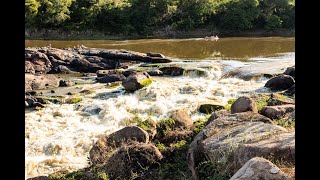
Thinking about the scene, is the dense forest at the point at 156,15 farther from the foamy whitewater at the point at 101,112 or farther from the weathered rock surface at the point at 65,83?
the foamy whitewater at the point at 101,112

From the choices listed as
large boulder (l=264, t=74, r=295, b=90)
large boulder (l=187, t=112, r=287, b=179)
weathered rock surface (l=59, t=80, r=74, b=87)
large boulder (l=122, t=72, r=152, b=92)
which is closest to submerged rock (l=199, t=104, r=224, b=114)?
large boulder (l=264, t=74, r=295, b=90)

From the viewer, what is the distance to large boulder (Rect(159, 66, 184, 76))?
22.4 meters

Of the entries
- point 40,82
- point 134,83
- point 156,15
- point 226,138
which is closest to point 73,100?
point 134,83

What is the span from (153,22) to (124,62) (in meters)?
29.7

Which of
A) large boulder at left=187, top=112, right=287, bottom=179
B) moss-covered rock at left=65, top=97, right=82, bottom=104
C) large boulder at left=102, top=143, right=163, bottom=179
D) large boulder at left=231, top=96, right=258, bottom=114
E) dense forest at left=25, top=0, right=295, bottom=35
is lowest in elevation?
large boulder at left=102, top=143, right=163, bottom=179

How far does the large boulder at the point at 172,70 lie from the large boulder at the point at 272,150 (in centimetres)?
1685

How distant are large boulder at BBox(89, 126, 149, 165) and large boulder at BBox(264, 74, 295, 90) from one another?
30.4 ft

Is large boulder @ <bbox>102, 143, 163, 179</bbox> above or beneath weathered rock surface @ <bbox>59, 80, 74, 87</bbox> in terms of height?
beneath

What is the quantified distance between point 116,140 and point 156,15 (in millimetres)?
50403

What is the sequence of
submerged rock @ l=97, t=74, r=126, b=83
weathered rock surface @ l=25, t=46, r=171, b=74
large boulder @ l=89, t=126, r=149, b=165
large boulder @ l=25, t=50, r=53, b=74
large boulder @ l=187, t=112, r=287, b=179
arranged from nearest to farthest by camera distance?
large boulder @ l=187, t=112, r=287, b=179 < large boulder @ l=89, t=126, r=149, b=165 < submerged rock @ l=97, t=74, r=126, b=83 < large boulder @ l=25, t=50, r=53, b=74 < weathered rock surface @ l=25, t=46, r=171, b=74

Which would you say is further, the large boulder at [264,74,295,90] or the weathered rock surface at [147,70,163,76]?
the weathered rock surface at [147,70,163,76]

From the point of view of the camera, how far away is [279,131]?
19.5 feet

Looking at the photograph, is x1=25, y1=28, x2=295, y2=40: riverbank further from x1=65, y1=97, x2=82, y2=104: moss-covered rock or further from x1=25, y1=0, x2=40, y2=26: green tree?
x1=65, y1=97, x2=82, y2=104: moss-covered rock

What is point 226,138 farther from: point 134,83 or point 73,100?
point 134,83
